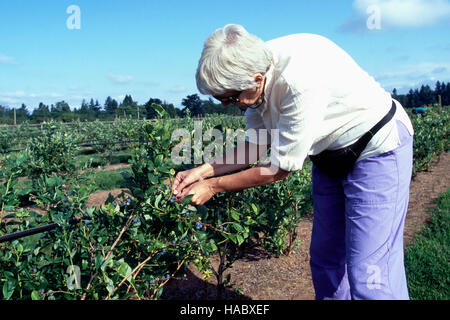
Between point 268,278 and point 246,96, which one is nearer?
point 246,96

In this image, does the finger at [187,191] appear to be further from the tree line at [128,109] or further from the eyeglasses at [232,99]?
the tree line at [128,109]

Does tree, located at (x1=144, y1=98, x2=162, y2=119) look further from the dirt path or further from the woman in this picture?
the dirt path

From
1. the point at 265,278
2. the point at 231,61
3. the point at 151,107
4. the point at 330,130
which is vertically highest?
the point at 231,61

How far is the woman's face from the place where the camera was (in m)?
1.41

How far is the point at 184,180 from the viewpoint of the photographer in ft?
5.33

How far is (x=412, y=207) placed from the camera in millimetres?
4941

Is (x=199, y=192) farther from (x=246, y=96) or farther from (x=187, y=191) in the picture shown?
(x=246, y=96)

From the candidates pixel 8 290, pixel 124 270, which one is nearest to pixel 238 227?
pixel 124 270

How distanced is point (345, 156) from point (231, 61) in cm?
63

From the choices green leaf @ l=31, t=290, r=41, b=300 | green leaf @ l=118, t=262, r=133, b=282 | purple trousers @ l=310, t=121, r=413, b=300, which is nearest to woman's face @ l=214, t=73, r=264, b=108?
purple trousers @ l=310, t=121, r=413, b=300

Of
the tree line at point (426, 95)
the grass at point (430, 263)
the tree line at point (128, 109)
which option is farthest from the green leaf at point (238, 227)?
the tree line at point (426, 95)

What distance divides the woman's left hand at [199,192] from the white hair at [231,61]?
400mm
